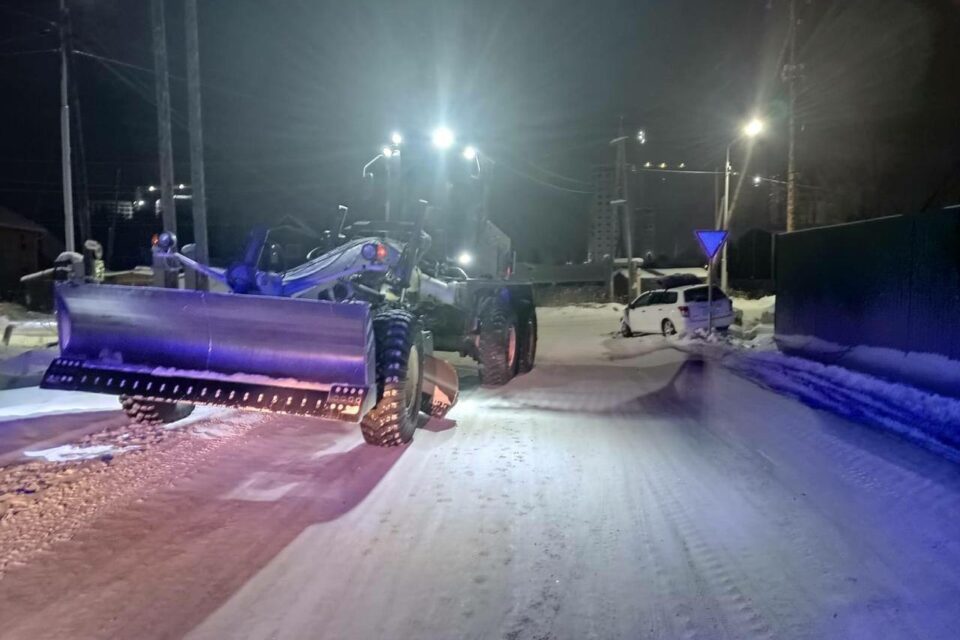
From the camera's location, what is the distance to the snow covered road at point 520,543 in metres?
4.16

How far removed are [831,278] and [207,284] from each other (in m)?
12.2

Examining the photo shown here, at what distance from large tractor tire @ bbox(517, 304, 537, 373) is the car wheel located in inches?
357

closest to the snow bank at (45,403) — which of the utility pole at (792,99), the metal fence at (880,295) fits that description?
the metal fence at (880,295)

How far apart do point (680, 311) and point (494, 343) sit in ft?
38.2

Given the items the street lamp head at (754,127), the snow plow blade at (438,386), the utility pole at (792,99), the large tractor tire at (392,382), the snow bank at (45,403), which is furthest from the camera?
the street lamp head at (754,127)

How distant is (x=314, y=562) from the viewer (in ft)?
16.0

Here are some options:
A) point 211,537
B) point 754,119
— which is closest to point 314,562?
point 211,537

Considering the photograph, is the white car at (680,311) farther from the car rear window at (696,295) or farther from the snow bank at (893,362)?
the snow bank at (893,362)

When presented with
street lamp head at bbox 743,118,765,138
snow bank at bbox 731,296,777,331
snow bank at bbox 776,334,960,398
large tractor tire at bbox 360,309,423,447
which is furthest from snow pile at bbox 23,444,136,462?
street lamp head at bbox 743,118,765,138

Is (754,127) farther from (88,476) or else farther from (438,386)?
(88,476)

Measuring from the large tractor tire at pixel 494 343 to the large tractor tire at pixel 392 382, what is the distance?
14.7 feet

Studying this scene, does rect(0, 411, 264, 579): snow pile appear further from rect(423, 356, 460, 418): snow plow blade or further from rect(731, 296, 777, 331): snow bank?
rect(731, 296, 777, 331): snow bank

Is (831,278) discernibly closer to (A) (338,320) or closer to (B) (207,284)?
(A) (338,320)

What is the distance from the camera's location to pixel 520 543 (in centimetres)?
526
